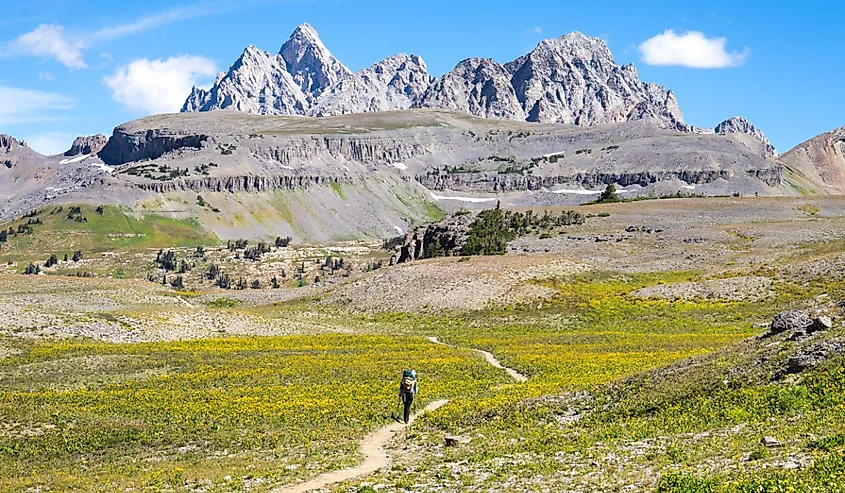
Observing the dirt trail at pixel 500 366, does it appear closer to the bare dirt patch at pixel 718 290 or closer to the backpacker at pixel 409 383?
the backpacker at pixel 409 383

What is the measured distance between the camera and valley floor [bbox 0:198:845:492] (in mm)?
23062

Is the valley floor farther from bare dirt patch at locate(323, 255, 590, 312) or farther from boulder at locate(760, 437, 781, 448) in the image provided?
bare dirt patch at locate(323, 255, 590, 312)

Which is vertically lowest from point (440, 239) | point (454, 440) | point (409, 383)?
point (454, 440)

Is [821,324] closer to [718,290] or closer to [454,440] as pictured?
[454,440]

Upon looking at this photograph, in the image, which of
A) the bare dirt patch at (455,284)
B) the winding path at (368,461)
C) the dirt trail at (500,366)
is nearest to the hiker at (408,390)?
the winding path at (368,461)

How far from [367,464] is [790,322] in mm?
21724

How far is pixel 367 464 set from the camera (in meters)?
26.9

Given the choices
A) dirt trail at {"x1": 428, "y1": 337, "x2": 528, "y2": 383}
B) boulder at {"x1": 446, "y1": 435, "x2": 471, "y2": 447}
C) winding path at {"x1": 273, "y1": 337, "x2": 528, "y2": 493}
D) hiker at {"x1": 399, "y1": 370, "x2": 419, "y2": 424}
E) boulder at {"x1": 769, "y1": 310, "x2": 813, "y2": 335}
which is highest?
boulder at {"x1": 769, "y1": 310, "x2": 813, "y2": 335}

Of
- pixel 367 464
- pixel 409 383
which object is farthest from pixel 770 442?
pixel 409 383

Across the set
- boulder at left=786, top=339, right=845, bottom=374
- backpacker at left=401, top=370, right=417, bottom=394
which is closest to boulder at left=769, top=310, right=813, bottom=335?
boulder at left=786, top=339, right=845, bottom=374

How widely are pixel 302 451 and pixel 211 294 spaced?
85.2 m

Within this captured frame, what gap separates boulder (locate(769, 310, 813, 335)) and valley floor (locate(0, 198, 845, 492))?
3.49 feet

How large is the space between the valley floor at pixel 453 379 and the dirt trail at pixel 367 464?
39 centimetres

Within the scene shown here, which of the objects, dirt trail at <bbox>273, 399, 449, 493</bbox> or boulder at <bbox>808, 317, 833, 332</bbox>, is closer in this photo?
dirt trail at <bbox>273, 399, 449, 493</bbox>
